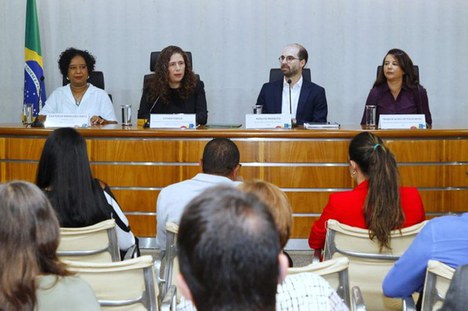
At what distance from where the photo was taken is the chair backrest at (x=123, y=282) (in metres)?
2.19

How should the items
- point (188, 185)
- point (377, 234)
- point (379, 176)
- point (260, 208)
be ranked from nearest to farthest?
point (260, 208)
point (377, 234)
point (379, 176)
point (188, 185)

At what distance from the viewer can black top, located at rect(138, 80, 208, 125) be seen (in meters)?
5.50

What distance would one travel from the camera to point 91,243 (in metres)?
2.76

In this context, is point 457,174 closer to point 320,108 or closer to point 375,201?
point 320,108

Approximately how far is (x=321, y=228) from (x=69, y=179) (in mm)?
1069

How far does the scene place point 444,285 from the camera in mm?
2039

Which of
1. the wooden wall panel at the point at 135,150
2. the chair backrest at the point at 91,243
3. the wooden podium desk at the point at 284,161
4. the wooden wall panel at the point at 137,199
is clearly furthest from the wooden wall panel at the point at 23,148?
the chair backrest at the point at 91,243

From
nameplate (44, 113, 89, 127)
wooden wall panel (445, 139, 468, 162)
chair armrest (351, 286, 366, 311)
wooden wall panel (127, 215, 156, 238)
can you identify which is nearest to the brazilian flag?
nameplate (44, 113, 89, 127)

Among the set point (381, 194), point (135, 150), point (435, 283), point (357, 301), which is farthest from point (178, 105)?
point (435, 283)

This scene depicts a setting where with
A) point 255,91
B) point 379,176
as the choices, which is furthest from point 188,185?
point 255,91

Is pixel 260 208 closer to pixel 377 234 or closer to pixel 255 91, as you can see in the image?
pixel 377 234

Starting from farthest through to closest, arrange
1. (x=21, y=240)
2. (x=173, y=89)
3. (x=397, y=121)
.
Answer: (x=173, y=89) < (x=397, y=121) < (x=21, y=240)

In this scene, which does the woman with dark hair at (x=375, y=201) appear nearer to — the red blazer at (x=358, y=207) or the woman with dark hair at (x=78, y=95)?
the red blazer at (x=358, y=207)

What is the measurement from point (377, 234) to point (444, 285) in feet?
2.35
